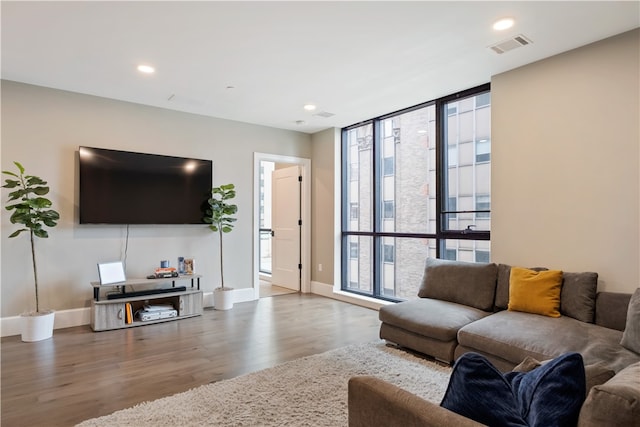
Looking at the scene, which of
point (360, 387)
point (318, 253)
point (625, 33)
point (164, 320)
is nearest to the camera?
point (360, 387)

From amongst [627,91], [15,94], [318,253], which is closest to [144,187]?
[15,94]

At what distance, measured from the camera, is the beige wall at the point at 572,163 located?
2.84m

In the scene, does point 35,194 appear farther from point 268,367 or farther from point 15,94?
point 268,367

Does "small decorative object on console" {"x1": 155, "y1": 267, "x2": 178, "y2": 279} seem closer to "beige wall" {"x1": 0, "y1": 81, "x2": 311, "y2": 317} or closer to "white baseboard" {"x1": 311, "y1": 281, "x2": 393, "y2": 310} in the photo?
"beige wall" {"x1": 0, "y1": 81, "x2": 311, "y2": 317}

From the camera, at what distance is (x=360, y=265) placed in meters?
5.58

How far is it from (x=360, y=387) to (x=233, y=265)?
14.2 feet

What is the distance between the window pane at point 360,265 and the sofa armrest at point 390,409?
13.6ft

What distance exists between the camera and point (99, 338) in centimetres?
369

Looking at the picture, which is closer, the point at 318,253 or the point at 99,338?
the point at 99,338

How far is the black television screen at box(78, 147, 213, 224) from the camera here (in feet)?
13.7

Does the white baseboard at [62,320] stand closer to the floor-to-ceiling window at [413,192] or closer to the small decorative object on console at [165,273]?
the small decorative object on console at [165,273]

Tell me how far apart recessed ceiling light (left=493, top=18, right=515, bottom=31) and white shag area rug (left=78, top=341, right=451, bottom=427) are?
2.67 metres

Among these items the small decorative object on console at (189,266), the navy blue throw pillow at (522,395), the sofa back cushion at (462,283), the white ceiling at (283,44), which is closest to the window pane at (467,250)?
the sofa back cushion at (462,283)

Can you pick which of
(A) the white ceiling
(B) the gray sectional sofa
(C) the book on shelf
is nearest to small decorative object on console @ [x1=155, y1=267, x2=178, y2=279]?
(C) the book on shelf
